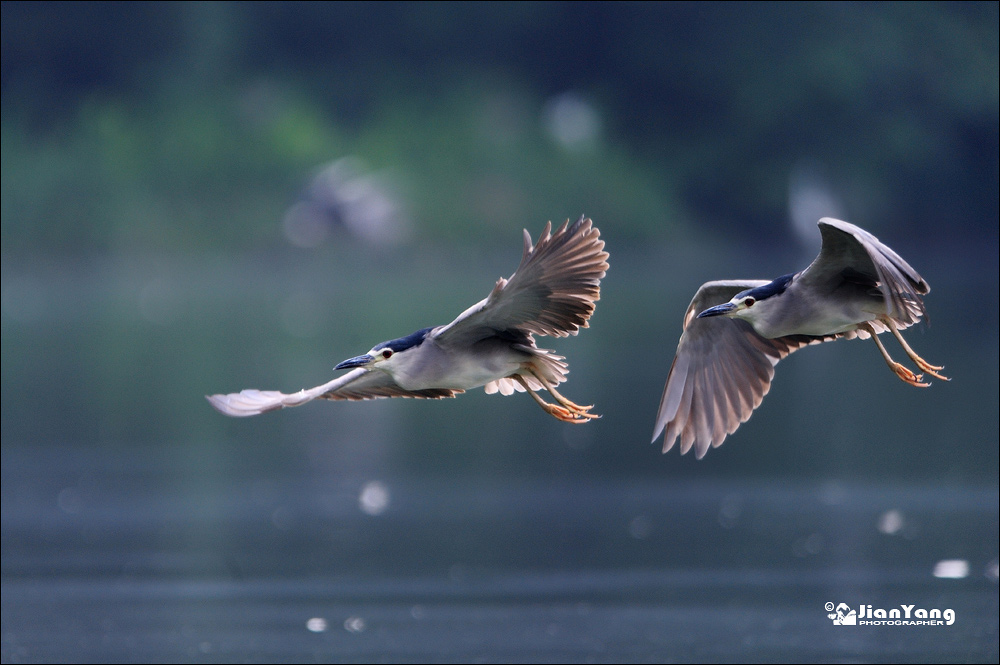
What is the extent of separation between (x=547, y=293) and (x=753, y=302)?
1.20m

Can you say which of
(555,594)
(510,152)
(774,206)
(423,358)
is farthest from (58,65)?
(423,358)

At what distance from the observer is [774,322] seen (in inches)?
371

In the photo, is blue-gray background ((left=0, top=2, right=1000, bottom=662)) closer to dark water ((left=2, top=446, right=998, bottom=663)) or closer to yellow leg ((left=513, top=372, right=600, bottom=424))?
dark water ((left=2, top=446, right=998, bottom=663))

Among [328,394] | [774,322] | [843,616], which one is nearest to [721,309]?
[774,322]

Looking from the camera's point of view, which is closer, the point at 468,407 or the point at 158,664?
the point at 158,664

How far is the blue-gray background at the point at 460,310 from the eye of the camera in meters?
19.8

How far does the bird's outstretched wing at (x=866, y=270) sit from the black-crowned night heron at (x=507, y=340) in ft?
4.11

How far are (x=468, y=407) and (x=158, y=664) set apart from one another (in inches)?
796

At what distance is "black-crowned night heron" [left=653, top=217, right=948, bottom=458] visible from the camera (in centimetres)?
873

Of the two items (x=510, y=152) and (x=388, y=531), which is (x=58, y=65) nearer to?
(x=510, y=152)

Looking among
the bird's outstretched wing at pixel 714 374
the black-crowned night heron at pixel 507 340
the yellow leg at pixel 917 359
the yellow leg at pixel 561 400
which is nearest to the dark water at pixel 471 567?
the bird's outstretched wing at pixel 714 374

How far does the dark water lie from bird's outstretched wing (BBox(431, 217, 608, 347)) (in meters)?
7.74

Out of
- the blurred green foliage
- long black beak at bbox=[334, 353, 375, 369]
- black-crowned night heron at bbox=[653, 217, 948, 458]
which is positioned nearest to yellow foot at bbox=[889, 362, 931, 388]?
black-crowned night heron at bbox=[653, 217, 948, 458]

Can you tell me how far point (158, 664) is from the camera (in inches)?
666
